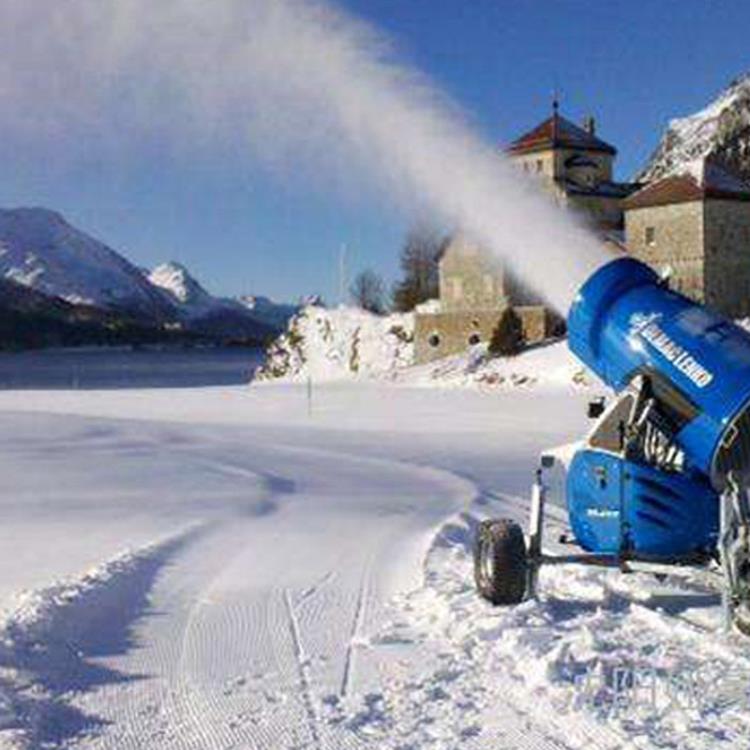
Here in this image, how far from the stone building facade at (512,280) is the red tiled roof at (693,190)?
3.29m

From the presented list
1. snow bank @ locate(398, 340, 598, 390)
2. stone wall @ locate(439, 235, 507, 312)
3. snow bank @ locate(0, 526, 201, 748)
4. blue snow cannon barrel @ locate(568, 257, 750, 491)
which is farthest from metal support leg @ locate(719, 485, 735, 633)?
stone wall @ locate(439, 235, 507, 312)

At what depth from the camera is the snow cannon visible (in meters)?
8.30

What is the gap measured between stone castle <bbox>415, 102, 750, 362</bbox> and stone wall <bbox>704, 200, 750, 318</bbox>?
2.1 inches

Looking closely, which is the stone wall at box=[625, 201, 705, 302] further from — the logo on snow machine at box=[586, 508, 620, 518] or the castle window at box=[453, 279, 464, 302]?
the logo on snow machine at box=[586, 508, 620, 518]

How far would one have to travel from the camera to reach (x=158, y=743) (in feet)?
20.0

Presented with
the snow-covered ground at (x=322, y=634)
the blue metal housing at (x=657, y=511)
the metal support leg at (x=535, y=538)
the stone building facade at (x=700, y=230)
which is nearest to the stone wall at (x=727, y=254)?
the stone building facade at (x=700, y=230)

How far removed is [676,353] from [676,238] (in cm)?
6307

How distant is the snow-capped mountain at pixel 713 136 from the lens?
118875mm

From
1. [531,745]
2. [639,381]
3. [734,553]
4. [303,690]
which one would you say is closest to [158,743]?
[303,690]

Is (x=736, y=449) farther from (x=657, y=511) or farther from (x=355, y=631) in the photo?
(x=355, y=631)

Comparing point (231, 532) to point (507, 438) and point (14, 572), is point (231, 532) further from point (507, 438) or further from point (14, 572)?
point (507, 438)

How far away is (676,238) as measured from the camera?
2751 inches

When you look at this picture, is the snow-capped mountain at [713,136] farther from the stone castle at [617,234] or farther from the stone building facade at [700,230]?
the stone building facade at [700,230]

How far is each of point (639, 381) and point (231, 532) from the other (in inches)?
218
